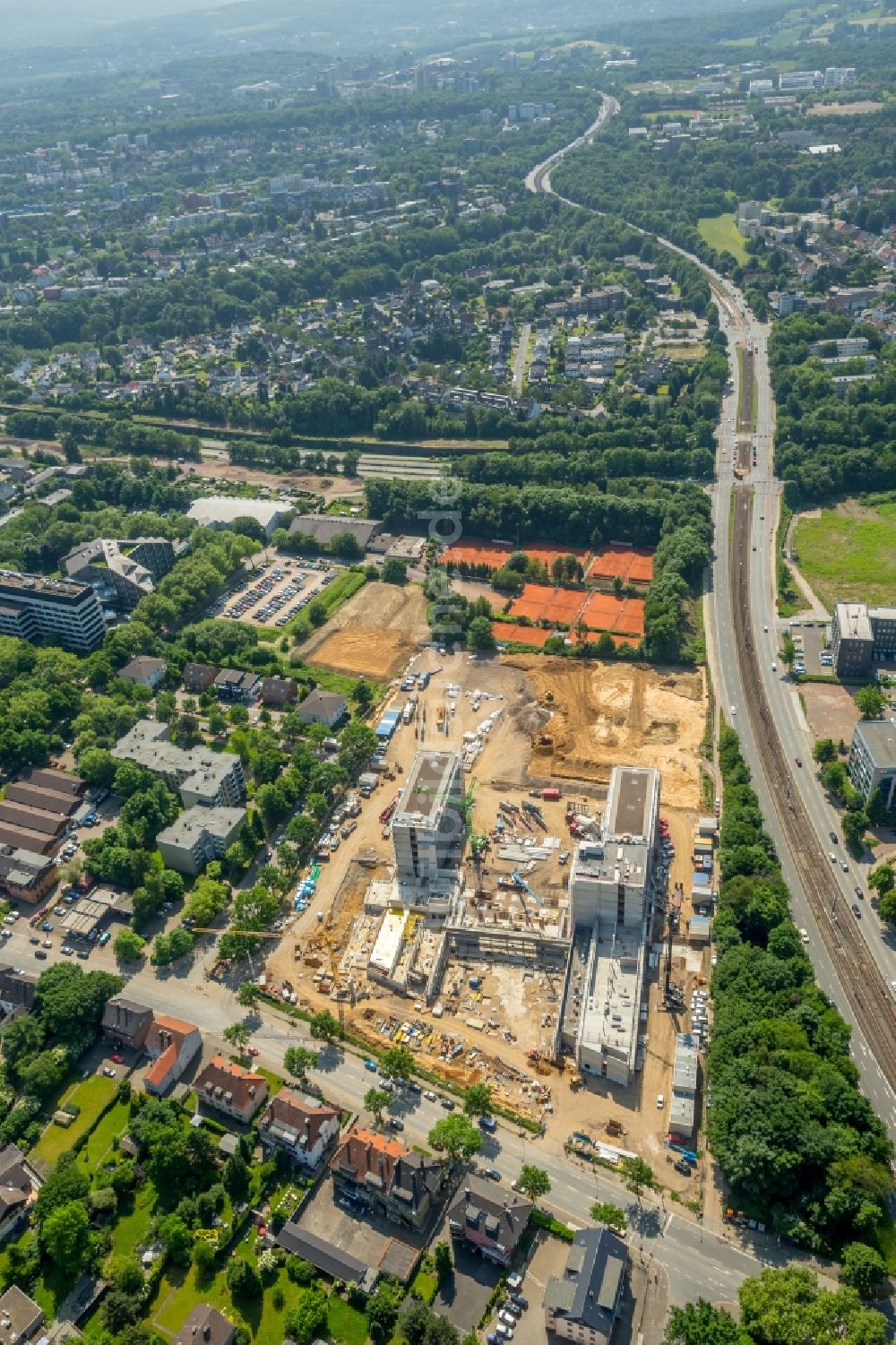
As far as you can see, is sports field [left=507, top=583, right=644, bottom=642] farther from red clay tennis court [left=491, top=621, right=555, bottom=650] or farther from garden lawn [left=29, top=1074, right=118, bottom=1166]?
garden lawn [left=29, top=1074, right=118, bottom=1166]

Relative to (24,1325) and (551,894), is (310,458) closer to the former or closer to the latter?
(551,894)

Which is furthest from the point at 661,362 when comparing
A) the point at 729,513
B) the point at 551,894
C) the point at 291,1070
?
the point at 291,1070

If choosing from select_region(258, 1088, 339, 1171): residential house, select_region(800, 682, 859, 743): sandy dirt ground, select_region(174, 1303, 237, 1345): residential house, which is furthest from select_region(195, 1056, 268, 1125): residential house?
select_region(800, 682, 859, 743): sandy dirt ground

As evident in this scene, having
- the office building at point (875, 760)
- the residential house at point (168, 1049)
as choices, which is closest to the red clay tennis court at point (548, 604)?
the office building at point (875, 760)

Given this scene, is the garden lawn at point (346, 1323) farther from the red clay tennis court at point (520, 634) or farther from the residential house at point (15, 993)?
the red clay tennis court at point (520, 634)

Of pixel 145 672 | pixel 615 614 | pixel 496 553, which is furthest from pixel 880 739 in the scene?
pixel 145 672

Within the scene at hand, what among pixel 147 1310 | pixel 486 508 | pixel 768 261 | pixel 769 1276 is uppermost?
pixel 768 261
